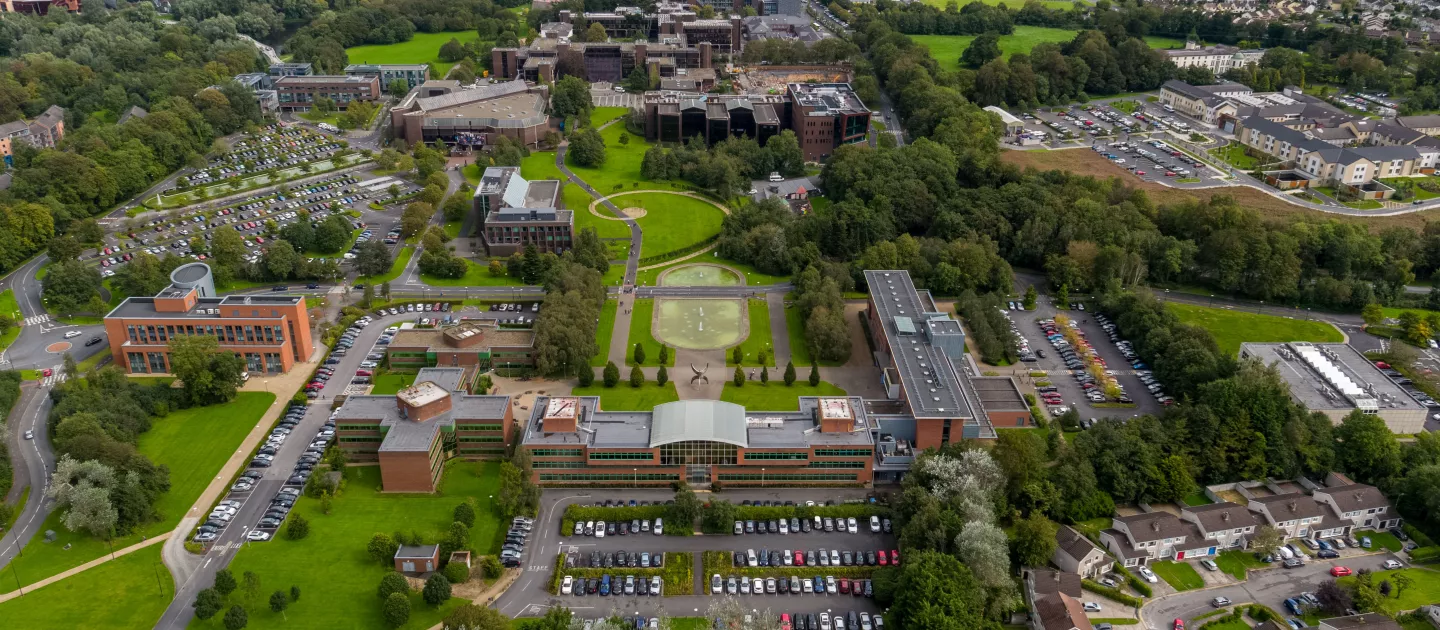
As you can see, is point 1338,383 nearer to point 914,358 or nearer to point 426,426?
point 914,358

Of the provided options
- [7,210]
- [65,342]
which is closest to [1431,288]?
[65,342]

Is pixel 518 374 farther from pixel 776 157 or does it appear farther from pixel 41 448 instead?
pixel 776 157

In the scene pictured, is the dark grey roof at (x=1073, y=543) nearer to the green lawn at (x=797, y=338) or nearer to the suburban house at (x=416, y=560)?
the green lawn at (x=797, y=338)

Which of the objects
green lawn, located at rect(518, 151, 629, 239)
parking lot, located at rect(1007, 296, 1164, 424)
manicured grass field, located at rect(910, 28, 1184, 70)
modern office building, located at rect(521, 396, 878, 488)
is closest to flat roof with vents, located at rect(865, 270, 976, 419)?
modern office building, located at rect(521, 396, 878, 488)

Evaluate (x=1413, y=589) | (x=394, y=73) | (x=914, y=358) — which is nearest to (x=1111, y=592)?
(x=1413, y=589)

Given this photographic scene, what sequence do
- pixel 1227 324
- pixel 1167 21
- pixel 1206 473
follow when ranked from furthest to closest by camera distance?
pixel 1167 21 < pixel 1227 324 < pixel 1206 473

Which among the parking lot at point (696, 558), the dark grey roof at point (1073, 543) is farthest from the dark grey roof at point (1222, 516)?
the parking lot at point (696, 558)
